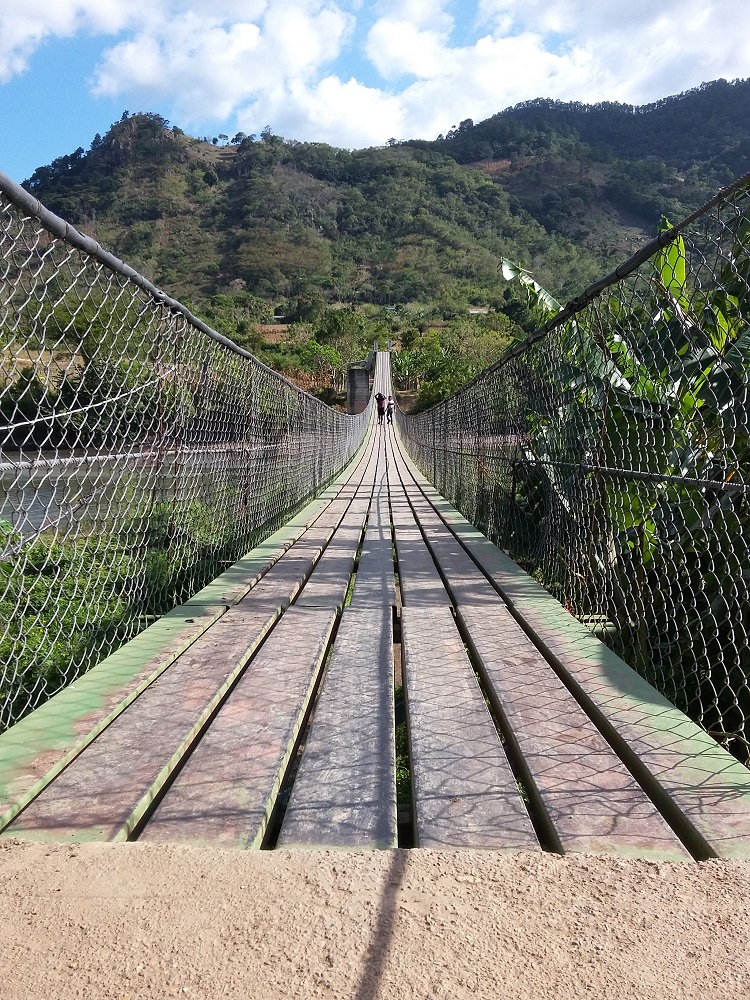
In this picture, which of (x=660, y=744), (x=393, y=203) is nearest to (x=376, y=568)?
(x=660, y=744)

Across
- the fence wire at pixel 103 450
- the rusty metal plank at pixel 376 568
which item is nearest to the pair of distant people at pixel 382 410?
the rusty metal plank at pixel 376 568

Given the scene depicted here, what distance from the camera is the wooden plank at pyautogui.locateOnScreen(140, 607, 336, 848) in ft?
4.25

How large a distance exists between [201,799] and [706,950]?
865mm

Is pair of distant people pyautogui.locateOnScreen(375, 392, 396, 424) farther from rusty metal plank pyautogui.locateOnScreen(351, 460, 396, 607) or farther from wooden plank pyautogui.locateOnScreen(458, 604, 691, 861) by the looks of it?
wooden plank pyautogui.locateOnScreen(458, 604, 691, 861)

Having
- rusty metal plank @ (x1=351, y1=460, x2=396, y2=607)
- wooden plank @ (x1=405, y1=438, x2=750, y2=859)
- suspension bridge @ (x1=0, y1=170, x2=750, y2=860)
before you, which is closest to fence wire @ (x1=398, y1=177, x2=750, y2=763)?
suspension bridge @ (x1=0, y1=170, x2=750, y2=860)

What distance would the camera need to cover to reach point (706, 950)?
991 millimetres

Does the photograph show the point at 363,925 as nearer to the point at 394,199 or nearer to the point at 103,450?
the point at 103,450

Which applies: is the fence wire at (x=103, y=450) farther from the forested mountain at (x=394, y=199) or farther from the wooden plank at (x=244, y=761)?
the forested mountain at (x=394, y=199)

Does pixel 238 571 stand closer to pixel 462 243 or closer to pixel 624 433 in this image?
pixel 624 433

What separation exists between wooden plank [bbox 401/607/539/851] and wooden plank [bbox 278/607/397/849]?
63 mm

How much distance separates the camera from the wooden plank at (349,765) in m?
1.30

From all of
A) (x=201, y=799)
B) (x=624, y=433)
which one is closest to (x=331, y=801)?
(x=201, y=799)

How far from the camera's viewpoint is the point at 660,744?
1.64 meters

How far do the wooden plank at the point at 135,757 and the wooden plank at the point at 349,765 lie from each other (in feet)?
0.88
